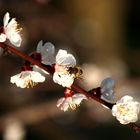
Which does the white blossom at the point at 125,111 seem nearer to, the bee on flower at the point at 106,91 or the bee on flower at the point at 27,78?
the bee on flower at the point at 106,91

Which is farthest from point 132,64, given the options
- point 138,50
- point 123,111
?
point 123,111

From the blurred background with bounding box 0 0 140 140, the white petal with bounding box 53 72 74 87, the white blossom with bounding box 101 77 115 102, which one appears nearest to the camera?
the white petal with bounding box 53 72 74 87

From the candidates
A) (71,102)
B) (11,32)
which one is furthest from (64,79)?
(11,32)

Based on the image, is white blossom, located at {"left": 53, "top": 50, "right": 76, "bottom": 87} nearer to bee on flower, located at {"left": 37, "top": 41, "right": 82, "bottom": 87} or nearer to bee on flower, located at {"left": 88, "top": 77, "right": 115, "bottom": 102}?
bee on flower, located at {"left": 37, "top": 41, "right": 82, "bottom": 87}

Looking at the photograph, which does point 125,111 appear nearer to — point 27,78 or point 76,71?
point 76,71

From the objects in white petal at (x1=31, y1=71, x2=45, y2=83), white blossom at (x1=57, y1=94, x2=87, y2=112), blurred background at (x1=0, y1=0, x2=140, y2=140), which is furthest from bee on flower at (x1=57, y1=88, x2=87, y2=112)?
blurred background at (x1=0, y1=0, x2=140, y2=140)

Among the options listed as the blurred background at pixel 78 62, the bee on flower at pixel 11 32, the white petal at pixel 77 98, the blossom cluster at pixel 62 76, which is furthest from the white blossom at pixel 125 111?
the blurred background at pixel 78 62
